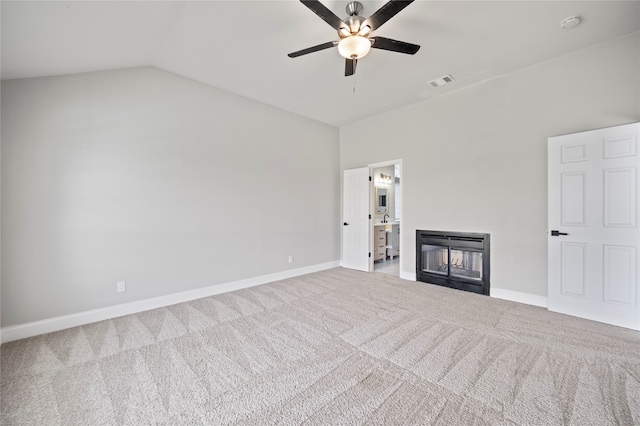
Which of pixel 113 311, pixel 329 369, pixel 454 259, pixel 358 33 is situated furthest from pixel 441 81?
pixel 113 311

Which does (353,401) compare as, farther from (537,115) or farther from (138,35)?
(537,115)

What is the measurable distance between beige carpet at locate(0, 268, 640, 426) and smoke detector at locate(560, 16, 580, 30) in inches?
125

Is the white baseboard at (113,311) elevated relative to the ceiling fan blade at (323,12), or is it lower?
lower

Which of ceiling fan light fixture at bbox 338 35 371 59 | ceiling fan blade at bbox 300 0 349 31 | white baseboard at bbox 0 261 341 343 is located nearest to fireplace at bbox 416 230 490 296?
white baseboard at bbox 0 261 341 343

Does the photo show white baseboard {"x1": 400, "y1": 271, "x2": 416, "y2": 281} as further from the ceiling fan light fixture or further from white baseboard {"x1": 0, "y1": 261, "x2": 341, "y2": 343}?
the ceiling fan light fixture

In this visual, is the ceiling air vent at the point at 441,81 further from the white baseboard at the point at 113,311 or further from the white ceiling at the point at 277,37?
the white baseboard at the point at 113,311

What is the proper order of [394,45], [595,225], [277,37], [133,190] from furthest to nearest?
[133,190] → [595,225] → [277,37] → [394,45]

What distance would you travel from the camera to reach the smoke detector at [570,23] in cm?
254

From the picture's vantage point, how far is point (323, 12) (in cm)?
197

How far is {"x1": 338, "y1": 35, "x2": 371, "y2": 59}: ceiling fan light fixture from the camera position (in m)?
2.25

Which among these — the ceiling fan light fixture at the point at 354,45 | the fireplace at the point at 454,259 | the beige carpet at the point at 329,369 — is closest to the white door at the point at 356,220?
the fireplace at the point at 454,259

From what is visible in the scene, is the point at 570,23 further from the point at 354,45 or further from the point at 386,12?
the point at 354,45

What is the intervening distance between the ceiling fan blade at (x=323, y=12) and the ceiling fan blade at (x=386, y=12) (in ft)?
0.72

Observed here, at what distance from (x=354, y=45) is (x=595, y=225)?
3361mm
